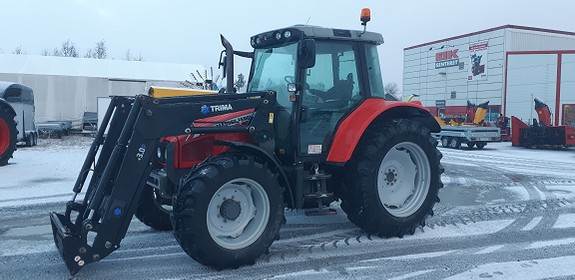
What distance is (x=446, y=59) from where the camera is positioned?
119 ft

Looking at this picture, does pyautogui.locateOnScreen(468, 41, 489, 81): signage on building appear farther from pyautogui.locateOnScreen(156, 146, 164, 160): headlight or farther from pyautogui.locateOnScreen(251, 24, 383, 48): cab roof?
pyautogui.locateOnScreen(156, 146, 164, 160): headlight

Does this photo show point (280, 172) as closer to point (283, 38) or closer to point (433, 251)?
point (283, 38)

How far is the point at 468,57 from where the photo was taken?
3406 centimetres

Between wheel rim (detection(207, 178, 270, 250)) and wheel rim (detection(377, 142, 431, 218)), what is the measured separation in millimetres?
1771

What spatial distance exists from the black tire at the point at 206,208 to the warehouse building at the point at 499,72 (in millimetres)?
25947

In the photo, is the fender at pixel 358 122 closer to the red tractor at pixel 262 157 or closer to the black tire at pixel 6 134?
the red tractor at pixel 262 157

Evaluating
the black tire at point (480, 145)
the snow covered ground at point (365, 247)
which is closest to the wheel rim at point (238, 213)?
the snow covered ground at point (365, 247)

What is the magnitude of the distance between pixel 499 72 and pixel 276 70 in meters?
28.3

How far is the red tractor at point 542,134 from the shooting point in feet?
72.8

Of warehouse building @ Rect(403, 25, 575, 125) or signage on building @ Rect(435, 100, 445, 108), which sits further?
signage on building @ Rect(435, 100, 445, 108)

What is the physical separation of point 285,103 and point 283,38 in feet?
2.37


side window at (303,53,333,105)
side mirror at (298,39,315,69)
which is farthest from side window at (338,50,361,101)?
side mirror at (298,39,315,69)

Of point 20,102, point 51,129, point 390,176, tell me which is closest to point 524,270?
point 390,176

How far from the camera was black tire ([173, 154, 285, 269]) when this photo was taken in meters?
4.72
